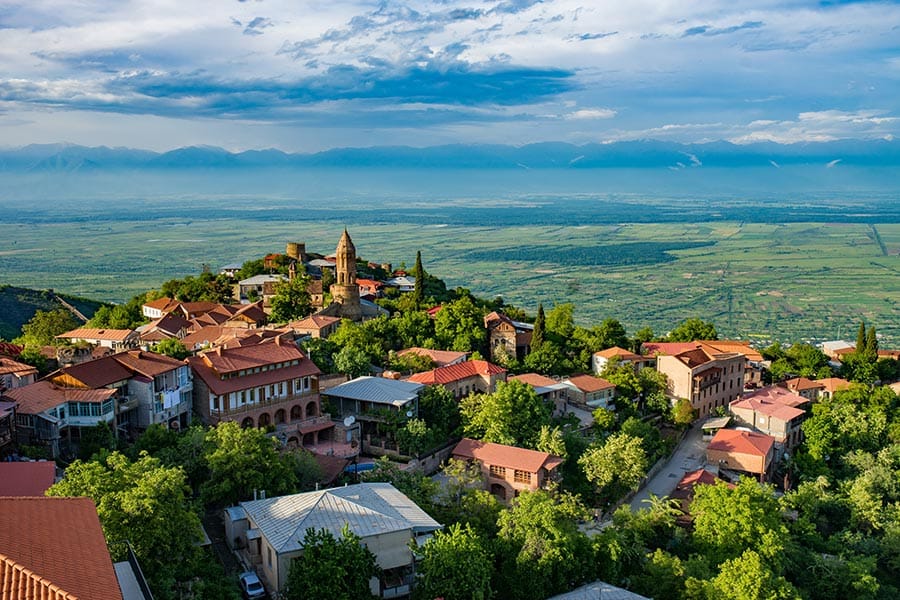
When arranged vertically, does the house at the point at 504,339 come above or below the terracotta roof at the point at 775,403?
above

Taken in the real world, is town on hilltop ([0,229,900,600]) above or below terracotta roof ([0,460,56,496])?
below

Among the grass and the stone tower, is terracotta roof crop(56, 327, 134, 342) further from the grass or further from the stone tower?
the grass

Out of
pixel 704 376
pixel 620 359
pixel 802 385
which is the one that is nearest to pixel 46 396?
pixel 620 359

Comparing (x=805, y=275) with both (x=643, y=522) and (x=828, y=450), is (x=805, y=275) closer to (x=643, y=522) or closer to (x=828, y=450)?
(x=828, y=450)

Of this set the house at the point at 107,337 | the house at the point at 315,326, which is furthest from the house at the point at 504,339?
the house at the point at 107,337

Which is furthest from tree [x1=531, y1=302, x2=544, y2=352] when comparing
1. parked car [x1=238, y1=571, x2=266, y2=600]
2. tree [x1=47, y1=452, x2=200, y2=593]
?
tree [x1=47, y1=452, x2=200, y2=593]

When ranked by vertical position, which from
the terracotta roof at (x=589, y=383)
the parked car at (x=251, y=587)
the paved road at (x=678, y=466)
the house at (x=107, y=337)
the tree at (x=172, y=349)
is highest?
the tree at (x=172, y=349)

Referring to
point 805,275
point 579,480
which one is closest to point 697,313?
point 805,275

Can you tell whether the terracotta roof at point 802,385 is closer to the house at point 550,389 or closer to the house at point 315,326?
the house at point 550,389
